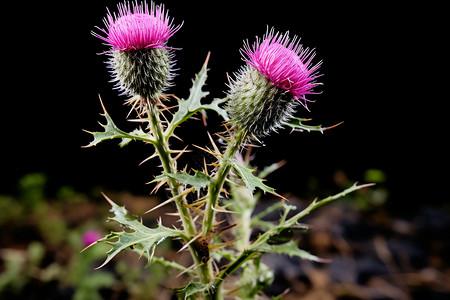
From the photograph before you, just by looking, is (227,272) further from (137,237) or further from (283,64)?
(283,64)

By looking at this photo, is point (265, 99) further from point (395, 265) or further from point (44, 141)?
point (44, 141)

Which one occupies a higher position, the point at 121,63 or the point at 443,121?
the point at 121,63

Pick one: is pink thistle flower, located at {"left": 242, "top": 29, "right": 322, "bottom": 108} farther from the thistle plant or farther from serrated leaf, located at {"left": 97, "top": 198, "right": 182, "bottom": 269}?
serrated leaf, located at {"left": 97, "top": 198, "right": 182, "bottom": 269}

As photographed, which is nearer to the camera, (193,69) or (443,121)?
(193,69)

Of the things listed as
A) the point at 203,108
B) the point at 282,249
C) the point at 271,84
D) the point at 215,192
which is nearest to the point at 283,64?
the point at 271,84

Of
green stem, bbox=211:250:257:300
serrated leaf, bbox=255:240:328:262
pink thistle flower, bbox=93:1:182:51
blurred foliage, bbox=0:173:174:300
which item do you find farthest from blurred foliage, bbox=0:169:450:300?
pink thistle flower, bbox=93:1:182:51

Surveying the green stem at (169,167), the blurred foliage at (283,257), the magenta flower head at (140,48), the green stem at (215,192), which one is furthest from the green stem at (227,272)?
the blurred foliage at (283,257)

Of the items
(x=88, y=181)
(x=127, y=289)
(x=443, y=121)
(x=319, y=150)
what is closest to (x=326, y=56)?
(x=319, y=150)
